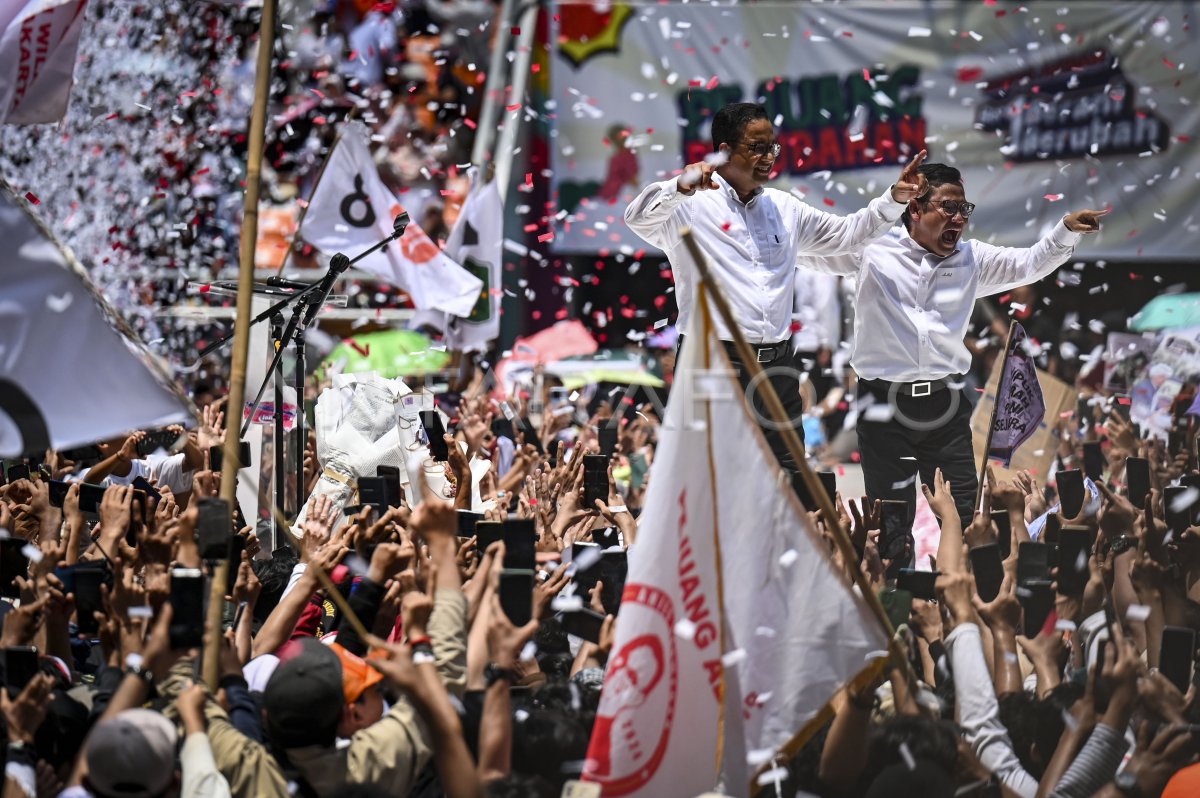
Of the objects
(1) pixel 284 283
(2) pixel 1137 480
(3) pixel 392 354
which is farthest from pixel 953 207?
(3) pixel 392 354

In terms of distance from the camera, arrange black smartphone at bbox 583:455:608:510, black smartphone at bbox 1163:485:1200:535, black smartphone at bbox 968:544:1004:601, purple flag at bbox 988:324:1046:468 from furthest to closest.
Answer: purple flag at bbox 988:324:1046:468 → black smartphone at bbox 583:455:608:510 → black smartphone at bbox 1163:485:1200:535 → black smartphone at bbox 968:544:1004:601

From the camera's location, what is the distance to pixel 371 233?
9641mm

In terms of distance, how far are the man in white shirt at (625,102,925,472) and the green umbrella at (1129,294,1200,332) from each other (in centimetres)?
Answer: 720

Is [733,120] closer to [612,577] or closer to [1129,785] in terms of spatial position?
[612,577]

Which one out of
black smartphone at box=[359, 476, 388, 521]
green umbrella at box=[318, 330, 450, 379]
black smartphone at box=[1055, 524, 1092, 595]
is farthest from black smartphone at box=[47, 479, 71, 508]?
green umbrella at box=[318, 330, 450, 379]

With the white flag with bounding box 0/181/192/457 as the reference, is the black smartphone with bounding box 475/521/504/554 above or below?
below

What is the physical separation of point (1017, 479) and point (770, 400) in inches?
129

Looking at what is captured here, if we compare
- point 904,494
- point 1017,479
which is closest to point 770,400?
point 904,494

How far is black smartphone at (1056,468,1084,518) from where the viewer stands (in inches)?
202

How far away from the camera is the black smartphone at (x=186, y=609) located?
3.19m

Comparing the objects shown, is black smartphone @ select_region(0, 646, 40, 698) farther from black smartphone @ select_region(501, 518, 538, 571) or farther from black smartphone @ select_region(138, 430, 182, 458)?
black smartphone @ select_region(138, 430, 182, 458)

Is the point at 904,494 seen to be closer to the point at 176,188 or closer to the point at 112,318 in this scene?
the point at 112,318

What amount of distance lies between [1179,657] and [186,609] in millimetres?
2246

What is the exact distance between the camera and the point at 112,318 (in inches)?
148
